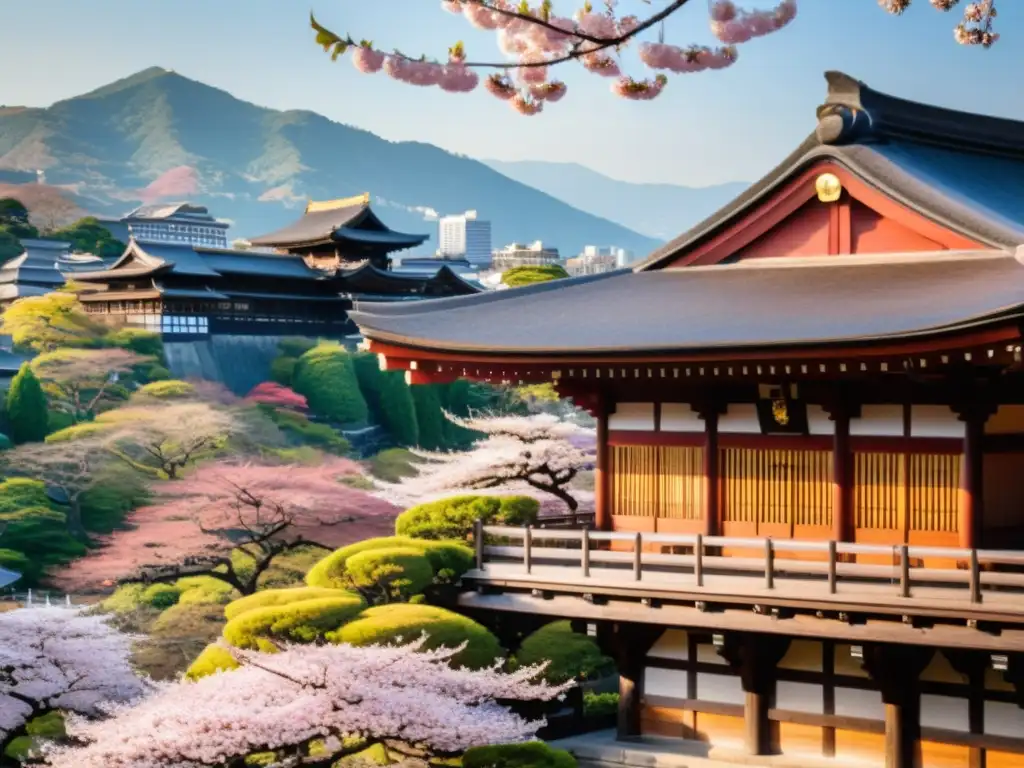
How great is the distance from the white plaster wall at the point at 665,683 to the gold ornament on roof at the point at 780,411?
343 centimetres

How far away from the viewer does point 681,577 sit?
18.5 meters

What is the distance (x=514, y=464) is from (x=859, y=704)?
13926 mm

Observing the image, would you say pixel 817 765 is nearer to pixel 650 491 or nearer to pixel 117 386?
pixel 650 491

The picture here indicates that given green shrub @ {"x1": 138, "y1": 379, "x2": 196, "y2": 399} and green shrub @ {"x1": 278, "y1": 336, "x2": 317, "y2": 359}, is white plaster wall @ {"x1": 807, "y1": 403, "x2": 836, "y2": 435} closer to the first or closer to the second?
green shrub @ {"x1": 138, "y1": 379, "x2": 196, "y2": 399}

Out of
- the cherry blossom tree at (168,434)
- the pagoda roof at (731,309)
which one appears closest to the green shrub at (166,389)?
the cherry blossom tree at (168,434)

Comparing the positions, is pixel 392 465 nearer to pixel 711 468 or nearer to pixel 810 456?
pixel 711 468

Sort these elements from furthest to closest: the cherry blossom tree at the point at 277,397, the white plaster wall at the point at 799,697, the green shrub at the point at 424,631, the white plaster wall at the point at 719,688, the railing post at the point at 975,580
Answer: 1. the cherry blossom tree at the point at 277,397
2. the white plaster wall at the point at 719,688
3. the white plaster wall at the point at 799,697
4. the green shrub at the point at 424,631
5. the railing post at the point at 975,580

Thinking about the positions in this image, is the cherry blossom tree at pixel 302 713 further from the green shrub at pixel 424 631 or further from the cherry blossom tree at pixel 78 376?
the cherry blossom tree at pixel 78 376

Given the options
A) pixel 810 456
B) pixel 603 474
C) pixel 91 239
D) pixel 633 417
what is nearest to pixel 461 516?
pixel 603 474

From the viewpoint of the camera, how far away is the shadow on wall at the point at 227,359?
6358 centimetres

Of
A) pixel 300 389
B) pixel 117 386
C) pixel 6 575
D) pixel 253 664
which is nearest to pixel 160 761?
pixel 253 664

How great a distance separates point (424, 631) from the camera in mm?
18172

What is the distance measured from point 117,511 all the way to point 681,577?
27.4m

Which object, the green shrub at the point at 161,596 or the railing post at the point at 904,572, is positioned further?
the green shrub at the point at 161,596
